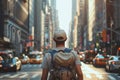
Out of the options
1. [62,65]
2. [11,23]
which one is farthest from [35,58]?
[62,65]

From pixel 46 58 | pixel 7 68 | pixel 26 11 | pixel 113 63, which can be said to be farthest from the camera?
pixel 26 11

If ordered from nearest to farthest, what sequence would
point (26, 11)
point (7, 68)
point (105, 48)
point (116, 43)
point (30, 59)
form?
1. point (7, 68)
2. point (30, 59)
3. point (116, 43)
4. point (105, 48)
5. point (26, 11)

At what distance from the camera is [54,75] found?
696 cm

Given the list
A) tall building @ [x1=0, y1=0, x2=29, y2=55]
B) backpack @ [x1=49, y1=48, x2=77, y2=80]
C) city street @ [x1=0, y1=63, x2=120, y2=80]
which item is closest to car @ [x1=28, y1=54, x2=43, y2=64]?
tall building @ [x1=0, y1=0, x2=29, y2=55]

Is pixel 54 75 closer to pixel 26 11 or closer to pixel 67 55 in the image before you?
pixel 67 55

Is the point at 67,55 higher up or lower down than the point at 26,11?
lower down

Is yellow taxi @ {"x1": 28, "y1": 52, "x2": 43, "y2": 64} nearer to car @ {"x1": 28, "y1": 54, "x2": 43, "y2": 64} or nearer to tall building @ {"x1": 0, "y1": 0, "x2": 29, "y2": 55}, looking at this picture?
car @ {"x1": 28, "y1": 54, "x2": 43, "y2": 64}

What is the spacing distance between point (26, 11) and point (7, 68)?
10837cm

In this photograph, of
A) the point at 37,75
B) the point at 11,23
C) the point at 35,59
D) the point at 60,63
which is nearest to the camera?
the point at 60,63

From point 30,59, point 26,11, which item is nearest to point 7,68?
point 30,59

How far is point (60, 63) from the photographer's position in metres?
6.96

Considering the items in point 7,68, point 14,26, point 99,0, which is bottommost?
point 7,68

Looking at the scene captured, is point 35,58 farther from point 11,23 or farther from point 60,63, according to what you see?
point 60,63

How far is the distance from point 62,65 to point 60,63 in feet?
0.21
